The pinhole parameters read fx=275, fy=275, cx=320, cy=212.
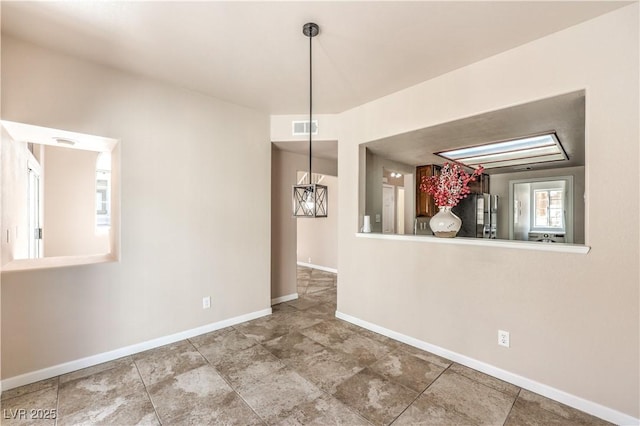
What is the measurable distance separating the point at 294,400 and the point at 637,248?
8.39 feet

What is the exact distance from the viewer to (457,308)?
267cm

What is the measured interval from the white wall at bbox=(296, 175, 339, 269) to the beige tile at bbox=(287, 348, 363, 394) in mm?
3923

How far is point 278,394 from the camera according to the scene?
2131mm

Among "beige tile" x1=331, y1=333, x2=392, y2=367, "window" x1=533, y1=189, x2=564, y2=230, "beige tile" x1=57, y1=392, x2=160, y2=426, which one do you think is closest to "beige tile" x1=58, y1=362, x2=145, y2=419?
"beige tile" x1=57, y1=392, x2=160, y2=426

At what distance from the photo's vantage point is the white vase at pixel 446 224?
2822mm

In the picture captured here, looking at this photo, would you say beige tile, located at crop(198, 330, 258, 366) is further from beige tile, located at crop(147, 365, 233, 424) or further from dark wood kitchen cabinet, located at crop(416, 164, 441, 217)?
dark wood kitchen cabinet, located at crop(416, 164, 441, 217)

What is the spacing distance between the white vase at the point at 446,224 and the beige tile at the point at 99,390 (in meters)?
2.99

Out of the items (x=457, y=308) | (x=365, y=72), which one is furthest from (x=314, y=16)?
(x=457, y=308)

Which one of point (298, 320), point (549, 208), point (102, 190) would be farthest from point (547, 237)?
point (102, 190)

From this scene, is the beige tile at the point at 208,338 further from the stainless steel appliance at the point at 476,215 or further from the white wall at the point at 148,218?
the stainless steel appliance at the point at 476,215

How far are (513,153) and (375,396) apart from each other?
4008 mm

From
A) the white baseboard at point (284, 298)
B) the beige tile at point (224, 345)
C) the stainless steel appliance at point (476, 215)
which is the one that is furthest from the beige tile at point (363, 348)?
the stainless steel appliance at point (476, 215)

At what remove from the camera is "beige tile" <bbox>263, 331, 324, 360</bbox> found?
9.11 ft

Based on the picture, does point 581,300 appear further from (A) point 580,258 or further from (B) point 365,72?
(B) point 365,72
